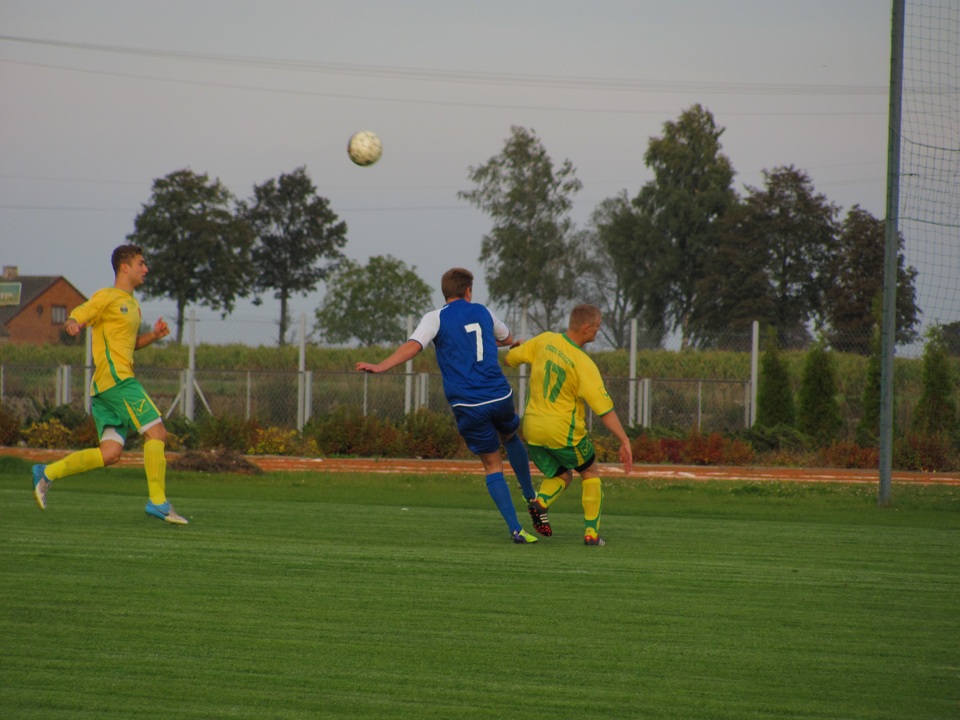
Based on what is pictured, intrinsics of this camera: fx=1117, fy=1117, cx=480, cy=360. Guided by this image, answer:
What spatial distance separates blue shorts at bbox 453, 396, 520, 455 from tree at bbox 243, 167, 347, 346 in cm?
5936

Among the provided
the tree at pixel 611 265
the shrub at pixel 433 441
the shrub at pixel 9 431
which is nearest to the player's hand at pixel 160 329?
the shrub at pixel 433 441

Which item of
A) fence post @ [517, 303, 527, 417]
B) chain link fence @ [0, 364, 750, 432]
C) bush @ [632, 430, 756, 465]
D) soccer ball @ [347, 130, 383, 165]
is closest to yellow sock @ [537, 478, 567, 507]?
soccer ball @ [347, 130, 383, 165]

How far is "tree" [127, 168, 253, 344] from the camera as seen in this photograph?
57188mm

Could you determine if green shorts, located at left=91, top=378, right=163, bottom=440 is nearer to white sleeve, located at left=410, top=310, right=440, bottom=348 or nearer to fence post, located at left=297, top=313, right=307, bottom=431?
white sleeve, located at left=410, top=310, right=440, bottom=348

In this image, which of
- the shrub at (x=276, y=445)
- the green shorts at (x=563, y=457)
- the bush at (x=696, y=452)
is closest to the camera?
the green shorts at (x=563, y=457)

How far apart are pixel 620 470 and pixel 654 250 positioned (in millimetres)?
43254

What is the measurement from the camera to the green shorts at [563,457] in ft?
26.1

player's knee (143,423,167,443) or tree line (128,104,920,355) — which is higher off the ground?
tree line (128,104,920,355)

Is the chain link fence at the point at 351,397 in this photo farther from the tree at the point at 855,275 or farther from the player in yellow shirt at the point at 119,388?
the tree at the point at 855,275

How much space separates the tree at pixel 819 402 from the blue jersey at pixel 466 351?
14956 mm

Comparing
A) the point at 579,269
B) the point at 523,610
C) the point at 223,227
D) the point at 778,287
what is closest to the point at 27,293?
the point at 223,227

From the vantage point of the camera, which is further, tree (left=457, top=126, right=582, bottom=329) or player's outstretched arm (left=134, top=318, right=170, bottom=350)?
tree (left=457, top=126, right=582, bottom=329)

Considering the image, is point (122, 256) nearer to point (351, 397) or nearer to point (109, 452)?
point (109, 452)

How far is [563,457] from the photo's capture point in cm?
799
